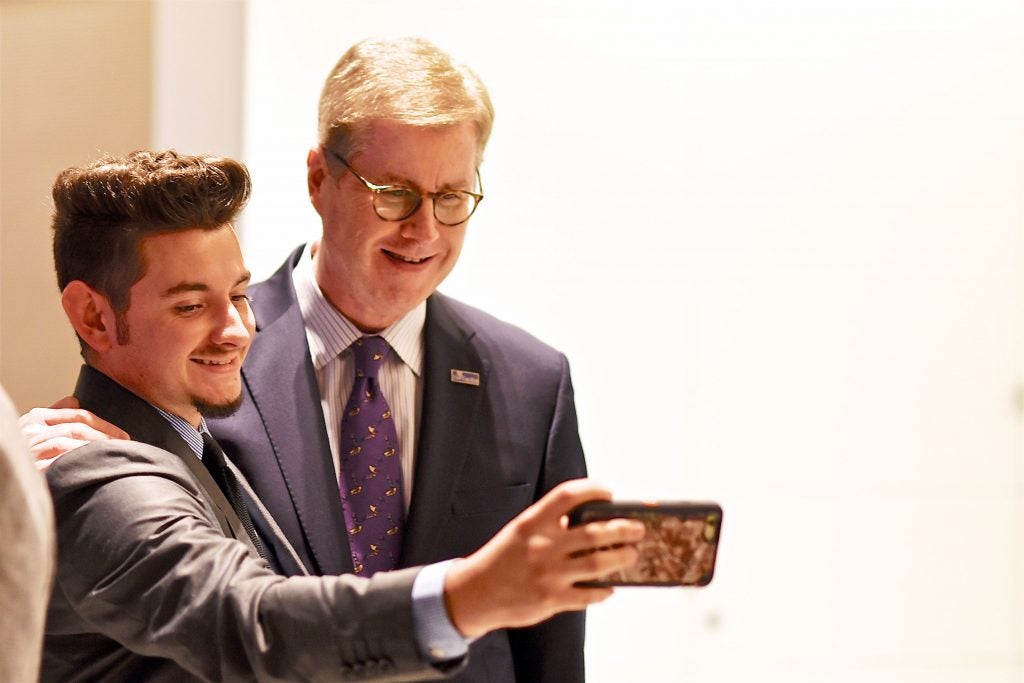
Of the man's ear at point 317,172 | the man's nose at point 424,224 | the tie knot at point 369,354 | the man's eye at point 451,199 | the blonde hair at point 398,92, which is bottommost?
the tie knot at point 369,354

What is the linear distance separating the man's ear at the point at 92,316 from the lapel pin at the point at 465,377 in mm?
847

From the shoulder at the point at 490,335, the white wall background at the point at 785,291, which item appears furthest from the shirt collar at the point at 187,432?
the white wall background at the point at 785,291

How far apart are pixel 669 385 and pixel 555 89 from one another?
3.21 feet

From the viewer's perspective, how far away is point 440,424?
2.48 metres

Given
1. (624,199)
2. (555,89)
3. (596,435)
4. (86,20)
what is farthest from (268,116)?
(596,435)

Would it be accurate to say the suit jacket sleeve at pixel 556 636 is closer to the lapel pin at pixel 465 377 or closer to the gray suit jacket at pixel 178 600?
the lapel pin at pixel 465 377

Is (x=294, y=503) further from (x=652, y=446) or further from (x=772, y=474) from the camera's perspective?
(x=772, y=474)

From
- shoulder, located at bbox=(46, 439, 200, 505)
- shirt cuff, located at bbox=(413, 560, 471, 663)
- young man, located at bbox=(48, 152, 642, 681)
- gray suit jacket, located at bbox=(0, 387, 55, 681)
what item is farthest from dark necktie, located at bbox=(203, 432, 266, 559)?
gray suit jacket, located at bbox=(0, 387, 55, 681)

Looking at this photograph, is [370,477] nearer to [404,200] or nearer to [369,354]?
[369,354]

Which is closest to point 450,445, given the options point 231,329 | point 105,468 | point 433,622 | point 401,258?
point 401,258

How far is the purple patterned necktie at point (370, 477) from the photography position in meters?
2.37

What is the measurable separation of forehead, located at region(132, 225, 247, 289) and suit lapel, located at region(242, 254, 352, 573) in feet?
1.93

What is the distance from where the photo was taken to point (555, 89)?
12.8 feet

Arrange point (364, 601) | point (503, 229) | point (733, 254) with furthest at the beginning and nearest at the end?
point (733, 254), point (503, 229), point (364, 601)
